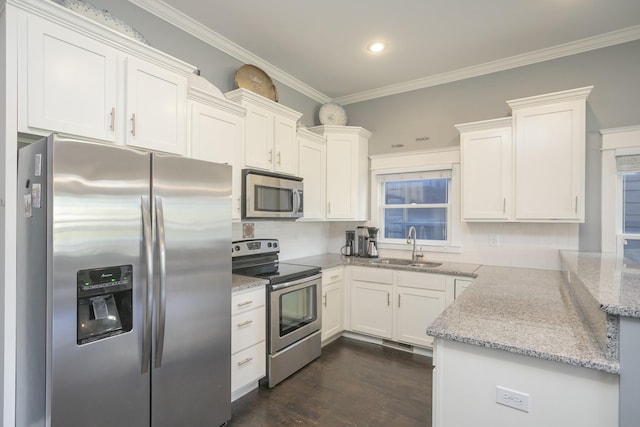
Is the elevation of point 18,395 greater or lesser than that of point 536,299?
lesser

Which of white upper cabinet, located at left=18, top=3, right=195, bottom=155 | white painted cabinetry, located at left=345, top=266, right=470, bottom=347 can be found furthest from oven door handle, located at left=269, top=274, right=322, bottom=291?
white upper cabinet, located at left=18, top=3, right=195, bottom=155

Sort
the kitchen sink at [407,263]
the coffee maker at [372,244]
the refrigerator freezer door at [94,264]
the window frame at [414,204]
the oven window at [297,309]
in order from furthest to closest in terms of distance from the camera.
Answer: the coffee maker at [372,244] → the window frame at [414,204] → the kitchen sink at [407,263] → the oven window at [297,309] → the refrigerator freezer door at [94,264]

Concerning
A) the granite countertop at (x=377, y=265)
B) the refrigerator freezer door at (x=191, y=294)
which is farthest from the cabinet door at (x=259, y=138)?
the granite countertop at (x=377, y=265)

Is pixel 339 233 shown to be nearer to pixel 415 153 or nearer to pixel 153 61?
pixel 415 153

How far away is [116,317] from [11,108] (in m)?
1.05

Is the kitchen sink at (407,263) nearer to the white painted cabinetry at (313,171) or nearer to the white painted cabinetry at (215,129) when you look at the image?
the white painted cabinetry at (313,171)

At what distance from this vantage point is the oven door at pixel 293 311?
2.56 metres

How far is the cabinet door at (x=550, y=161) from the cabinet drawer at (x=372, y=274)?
4.36 ft

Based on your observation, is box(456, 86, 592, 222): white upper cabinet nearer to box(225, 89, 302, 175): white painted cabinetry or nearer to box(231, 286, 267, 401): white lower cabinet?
box(225, 89, 302, 175): white painted cabinetry

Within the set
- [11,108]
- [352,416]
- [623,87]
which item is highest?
[623,87]

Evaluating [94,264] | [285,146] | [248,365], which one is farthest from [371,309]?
[94,264]

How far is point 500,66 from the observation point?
3.30 m

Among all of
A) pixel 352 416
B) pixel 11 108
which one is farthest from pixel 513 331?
pixel 11 108

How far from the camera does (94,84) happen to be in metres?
1.71
